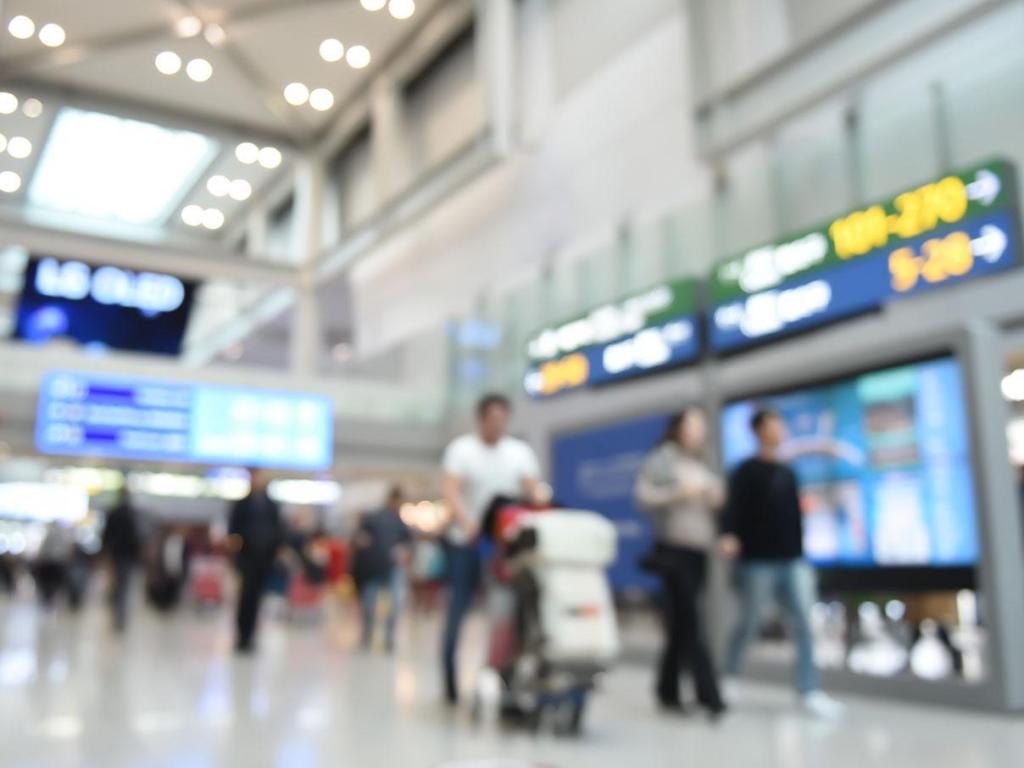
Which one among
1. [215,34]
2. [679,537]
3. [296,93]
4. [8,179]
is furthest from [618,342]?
[296,93]

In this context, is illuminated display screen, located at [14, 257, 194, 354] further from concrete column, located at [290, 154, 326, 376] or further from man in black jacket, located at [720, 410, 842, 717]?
man in black jacket, located at [720, 410, 842, 717]

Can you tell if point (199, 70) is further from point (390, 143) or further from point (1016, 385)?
point (1016, 385)

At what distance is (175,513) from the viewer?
29188 millimetres

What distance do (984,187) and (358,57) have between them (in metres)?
11.4

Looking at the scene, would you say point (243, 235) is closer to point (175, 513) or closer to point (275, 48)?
point (275, 48)

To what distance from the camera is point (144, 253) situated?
51.4ft

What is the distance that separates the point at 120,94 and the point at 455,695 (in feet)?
40.6

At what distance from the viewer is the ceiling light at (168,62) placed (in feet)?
44.7

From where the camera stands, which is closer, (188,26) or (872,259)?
(872,259)

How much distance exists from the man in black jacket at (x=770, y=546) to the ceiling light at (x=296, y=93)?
12606 millimetres

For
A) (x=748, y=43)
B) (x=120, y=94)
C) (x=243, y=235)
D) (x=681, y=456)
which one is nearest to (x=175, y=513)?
(x=243, y=235)

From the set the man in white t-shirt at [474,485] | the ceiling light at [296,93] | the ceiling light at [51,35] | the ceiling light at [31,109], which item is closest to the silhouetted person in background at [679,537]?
the man in white t-shirt at [474,485]

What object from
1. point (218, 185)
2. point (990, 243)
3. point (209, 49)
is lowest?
point (990, 243)

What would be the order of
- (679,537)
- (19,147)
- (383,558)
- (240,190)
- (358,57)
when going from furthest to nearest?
1. (240,190)
2. (358,57)
3. (383,558)
4. (19,147)
5. (679,537)
